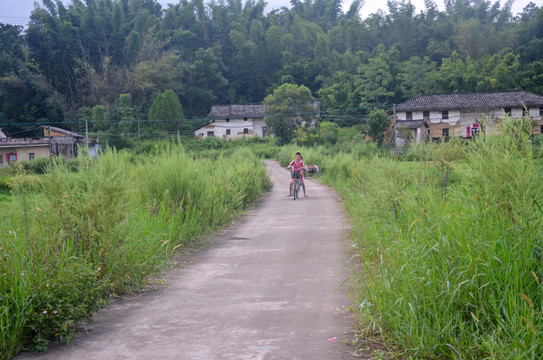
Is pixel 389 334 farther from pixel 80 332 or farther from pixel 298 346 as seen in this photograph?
pixel 80 332

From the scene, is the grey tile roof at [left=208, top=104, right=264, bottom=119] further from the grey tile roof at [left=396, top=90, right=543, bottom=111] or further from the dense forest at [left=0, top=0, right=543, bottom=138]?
the grey tile roof at [left=396, top=90, right=543, bottom=111]

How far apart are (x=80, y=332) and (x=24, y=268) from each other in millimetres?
741

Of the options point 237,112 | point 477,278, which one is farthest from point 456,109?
point 477,278

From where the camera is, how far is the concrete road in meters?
4.16

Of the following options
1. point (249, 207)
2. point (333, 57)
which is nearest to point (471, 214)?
point (249, 207)

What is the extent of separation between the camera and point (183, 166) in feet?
33.2

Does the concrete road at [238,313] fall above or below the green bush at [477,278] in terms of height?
below

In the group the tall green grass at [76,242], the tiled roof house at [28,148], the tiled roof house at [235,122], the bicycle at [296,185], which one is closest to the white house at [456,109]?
the tiled roof house at [235,122]

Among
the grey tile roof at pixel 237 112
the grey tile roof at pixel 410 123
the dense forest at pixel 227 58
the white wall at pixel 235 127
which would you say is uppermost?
the dense forest at pixel 227 58

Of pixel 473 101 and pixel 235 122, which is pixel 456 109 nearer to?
pixel 473 101

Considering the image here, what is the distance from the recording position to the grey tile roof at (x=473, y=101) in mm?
52062

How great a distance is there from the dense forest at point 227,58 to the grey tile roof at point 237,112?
6410 millimetres

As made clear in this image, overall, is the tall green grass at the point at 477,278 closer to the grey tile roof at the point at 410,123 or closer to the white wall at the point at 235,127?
the grey tile roof at the point at 410,123

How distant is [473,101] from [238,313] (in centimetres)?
5408
